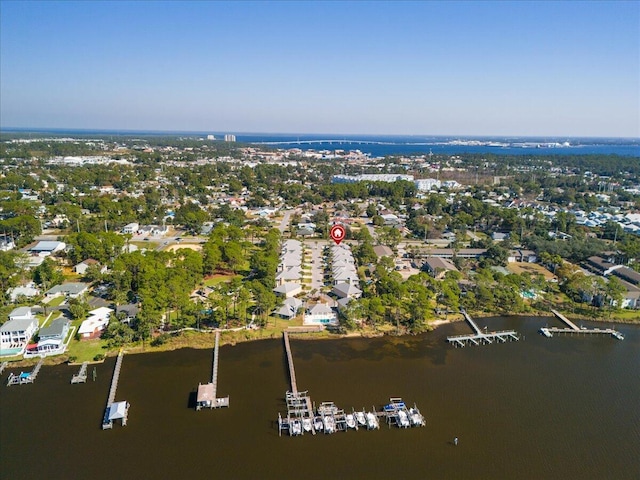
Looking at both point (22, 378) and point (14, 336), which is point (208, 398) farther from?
point (14, 336)

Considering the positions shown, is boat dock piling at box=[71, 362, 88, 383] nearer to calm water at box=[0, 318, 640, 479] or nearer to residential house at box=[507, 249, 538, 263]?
calm water at box=[0, 318, 640, 479]

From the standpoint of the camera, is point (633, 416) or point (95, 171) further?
point (95, 171)

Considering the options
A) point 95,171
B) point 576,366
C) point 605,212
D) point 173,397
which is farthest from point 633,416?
point 95,171

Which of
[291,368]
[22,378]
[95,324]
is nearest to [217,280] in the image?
[95,324]

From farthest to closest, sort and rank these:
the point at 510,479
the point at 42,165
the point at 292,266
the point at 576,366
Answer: the point at 42,165, the point at 292,266, the point at 576,366, the point at 510,479

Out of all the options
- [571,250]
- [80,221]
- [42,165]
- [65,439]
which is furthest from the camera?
[42,165]

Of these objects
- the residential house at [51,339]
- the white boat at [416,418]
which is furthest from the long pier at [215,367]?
the white boat at [416,418]

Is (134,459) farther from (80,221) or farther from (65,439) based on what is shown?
(80,221)
